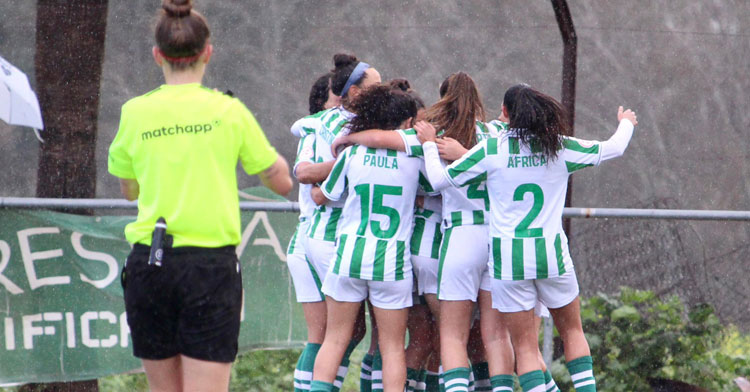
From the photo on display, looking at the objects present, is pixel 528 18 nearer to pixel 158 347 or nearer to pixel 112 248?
pixel 112 248

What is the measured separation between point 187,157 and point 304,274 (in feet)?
6.82

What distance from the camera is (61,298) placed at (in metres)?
6.32

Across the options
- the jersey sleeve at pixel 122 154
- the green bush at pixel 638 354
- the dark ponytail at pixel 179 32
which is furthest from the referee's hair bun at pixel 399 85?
the green bush at pixel 638 354

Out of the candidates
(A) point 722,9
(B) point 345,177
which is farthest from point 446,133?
(A) point 722,9

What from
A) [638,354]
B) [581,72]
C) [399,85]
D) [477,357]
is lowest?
[638,354]

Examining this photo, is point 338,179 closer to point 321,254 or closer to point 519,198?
point 321,254

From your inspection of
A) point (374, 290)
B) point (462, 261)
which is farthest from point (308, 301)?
point (462, 261)

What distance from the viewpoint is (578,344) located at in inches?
209

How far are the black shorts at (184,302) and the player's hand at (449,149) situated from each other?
174cm

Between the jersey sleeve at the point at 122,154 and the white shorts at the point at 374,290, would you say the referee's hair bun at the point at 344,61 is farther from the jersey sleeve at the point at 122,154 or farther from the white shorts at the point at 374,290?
the jersey sleeve at the point at 122,154

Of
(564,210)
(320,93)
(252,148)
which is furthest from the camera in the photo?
(564,210)

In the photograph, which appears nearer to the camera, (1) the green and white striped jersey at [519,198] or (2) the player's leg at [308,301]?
(1) the green and white striped jersey at [519,198]

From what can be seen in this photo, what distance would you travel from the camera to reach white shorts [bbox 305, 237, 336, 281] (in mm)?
5441

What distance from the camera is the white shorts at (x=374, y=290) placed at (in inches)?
205
